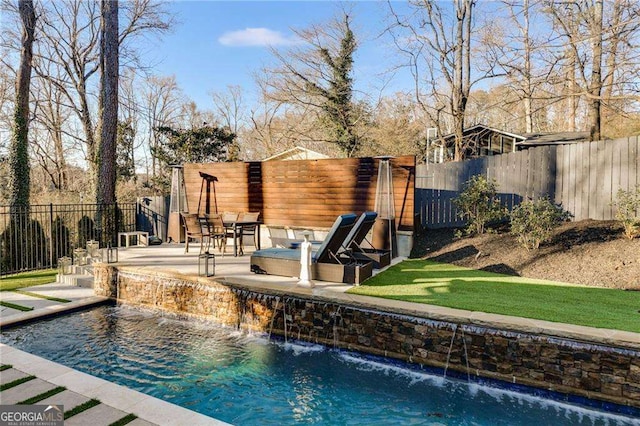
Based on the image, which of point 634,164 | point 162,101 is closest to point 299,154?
point 634,164

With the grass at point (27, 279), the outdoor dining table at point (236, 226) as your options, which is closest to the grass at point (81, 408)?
the outdoor dining table at point (236, 226)

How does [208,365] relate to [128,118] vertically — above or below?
below

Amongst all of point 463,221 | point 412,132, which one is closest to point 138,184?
point 412,132

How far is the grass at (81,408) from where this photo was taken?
3.10 meters

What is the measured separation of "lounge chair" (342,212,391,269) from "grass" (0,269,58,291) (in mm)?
6417

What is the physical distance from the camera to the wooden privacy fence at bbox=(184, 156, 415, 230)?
861 cm

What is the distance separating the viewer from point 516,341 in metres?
4.05

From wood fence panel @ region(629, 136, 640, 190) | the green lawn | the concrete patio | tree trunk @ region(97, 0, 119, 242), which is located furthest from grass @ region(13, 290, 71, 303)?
wood fence panel @ region(629, 136, 640, 190)

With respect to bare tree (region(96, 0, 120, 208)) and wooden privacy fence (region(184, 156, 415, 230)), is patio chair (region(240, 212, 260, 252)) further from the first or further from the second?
bare tree (region(96, 0, 120, 208))

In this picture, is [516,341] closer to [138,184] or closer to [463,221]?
[463,221]

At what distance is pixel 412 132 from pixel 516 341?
19.6m

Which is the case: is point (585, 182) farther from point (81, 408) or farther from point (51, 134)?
point (51, 134)

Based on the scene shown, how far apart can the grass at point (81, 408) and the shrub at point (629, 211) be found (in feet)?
28.1

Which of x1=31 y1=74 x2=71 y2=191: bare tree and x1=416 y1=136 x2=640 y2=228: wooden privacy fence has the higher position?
x1=31 y1=74 x2=71 y2=191: bare tree
